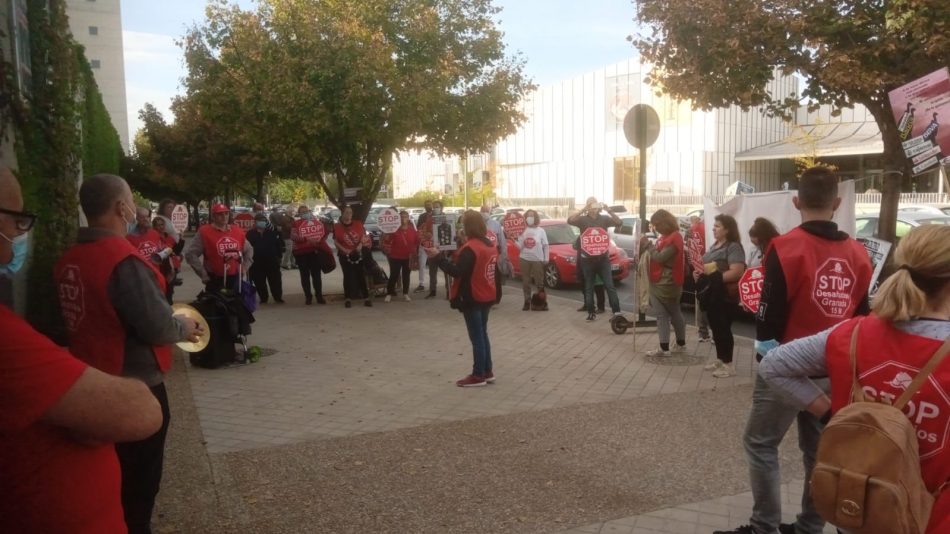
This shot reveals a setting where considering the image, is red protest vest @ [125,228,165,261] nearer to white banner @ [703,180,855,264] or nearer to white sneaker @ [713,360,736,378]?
white sneaker @ [713,360,736,378]

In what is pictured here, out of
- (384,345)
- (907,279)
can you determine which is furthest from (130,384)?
(384,345)

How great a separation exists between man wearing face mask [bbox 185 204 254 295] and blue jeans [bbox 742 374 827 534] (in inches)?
272

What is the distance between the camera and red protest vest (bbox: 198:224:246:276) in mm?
9102

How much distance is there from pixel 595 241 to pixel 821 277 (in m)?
7.84

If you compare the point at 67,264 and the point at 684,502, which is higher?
the point at 67,264

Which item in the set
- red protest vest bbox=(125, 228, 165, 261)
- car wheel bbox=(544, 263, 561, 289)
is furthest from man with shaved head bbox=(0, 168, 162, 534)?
car wheel bbox=(544, 263, 561, 289)

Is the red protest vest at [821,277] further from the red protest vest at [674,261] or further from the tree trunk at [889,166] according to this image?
the tree trunk at [889,166]

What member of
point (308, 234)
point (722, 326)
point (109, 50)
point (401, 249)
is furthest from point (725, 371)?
point (109, 50)

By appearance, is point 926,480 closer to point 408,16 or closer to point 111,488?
point 111,488

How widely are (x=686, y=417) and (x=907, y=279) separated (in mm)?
4239

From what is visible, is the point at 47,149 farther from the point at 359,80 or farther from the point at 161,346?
the point at 359,80

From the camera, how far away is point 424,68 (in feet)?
50.2

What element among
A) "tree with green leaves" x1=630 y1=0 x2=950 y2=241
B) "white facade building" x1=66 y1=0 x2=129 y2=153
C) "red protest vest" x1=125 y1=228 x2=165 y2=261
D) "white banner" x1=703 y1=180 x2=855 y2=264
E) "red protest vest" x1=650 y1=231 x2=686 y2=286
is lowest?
"red protest vest" x1=650 y1=231 x2=686 y2=286

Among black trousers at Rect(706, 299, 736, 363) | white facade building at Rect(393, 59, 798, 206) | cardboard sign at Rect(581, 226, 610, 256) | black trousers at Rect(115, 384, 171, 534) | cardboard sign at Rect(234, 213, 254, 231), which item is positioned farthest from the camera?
white facade building at Rect(393, 59, 798, 206)
